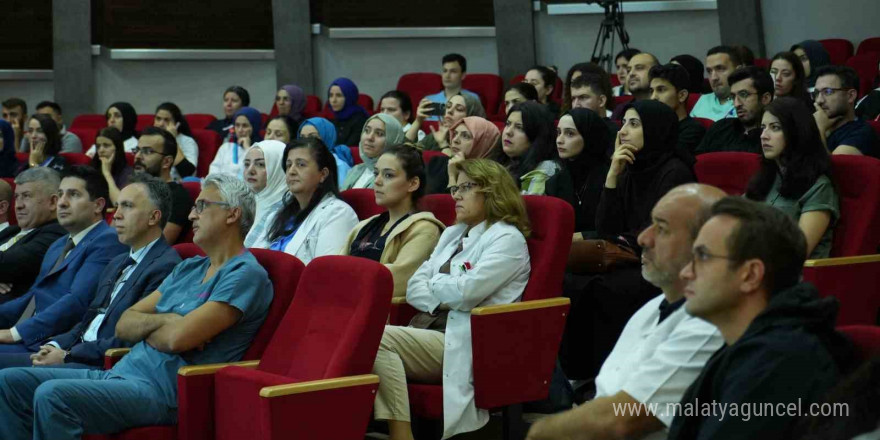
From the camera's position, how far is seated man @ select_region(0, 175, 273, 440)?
9.09 ft

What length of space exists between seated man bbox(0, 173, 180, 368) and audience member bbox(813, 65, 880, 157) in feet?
8.80

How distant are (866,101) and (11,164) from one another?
505 centimetres

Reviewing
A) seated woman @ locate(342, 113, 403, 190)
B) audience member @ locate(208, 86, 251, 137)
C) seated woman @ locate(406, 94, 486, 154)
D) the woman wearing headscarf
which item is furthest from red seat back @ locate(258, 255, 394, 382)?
audience member @ locate(208, 86, 251, 137)

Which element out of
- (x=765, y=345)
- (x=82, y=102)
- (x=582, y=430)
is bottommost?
(x=582, y=430)

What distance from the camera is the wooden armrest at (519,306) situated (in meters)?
3.05

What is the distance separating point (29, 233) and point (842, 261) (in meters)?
3.10

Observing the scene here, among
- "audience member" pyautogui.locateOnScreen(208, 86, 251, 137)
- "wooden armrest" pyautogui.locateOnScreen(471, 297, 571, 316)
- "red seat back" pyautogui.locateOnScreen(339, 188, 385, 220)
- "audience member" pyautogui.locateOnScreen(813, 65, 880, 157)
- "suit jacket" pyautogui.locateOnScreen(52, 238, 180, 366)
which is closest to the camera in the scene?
"wooden armrest" pyautogui.locateOnScreen(471, 297, 571, 316)

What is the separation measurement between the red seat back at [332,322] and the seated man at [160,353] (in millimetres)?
139

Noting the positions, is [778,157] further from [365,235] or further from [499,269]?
[365,235]

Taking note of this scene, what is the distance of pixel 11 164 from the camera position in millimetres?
6473

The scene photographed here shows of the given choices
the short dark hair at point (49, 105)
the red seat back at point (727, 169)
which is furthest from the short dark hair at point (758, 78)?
the short dark hair at point (49, 105)

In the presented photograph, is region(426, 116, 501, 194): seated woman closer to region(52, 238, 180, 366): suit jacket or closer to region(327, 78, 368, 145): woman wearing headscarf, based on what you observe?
region(52, 238, 180, 366): suit jacket

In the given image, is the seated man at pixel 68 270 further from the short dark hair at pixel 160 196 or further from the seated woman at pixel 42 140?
the seated woman at pixel 42 140

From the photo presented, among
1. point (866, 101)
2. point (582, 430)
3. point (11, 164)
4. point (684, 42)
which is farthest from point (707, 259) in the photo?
point (684, 42)
